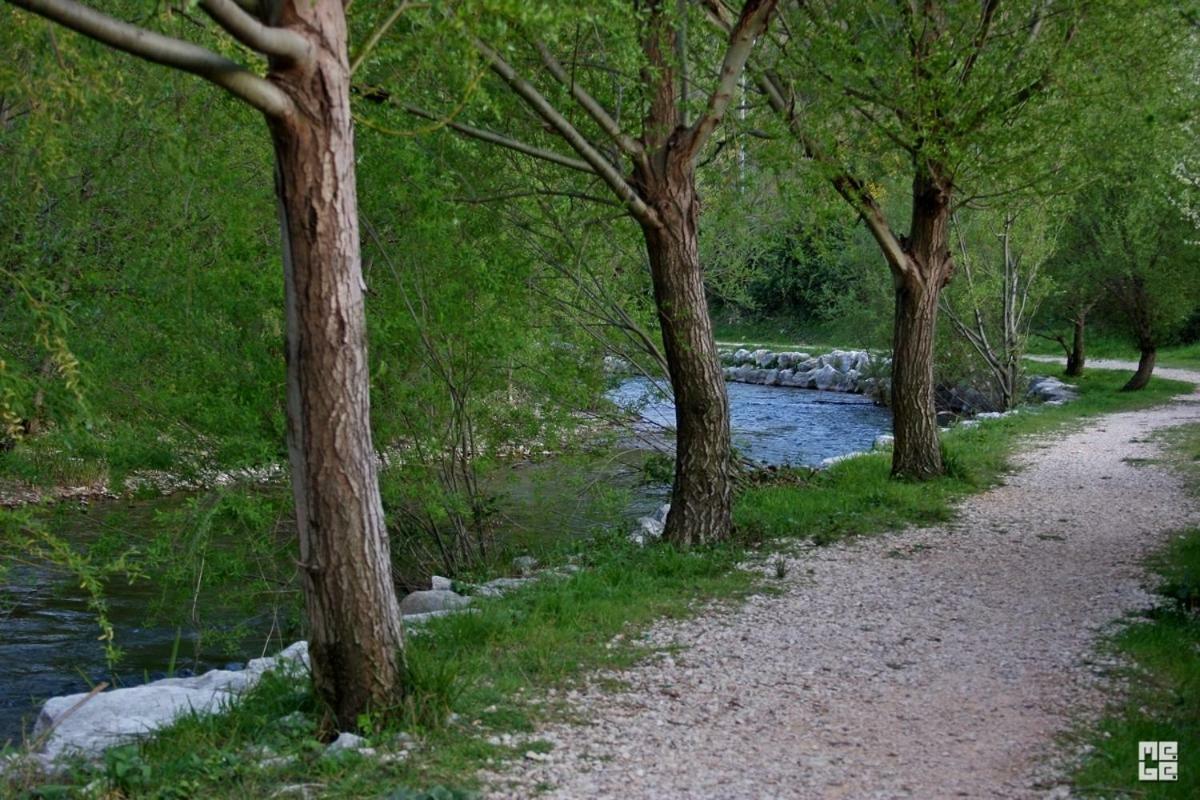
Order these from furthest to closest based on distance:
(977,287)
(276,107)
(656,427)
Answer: (977,287), (656,427), (276,107)

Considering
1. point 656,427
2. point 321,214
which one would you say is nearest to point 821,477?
point 656,427

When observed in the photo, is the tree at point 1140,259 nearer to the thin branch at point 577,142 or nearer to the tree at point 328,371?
the thin branch at point 577,142

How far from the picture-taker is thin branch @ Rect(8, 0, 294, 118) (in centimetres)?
425

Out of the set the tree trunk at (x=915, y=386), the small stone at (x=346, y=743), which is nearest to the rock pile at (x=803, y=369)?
the tree trunk at (x=915, y=386)

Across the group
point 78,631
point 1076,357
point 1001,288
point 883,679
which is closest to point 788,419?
point 1001,288

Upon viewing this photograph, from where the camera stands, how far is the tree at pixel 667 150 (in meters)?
8.97

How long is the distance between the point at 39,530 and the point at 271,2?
112 inches

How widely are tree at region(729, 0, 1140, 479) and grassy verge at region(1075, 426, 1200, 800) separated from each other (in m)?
4.48

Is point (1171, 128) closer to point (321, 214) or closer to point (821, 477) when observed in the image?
point (821, 477)

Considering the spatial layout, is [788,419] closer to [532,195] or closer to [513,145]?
[532,195]

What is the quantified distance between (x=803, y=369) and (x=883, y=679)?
28125 mm

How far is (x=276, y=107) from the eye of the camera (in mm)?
4961

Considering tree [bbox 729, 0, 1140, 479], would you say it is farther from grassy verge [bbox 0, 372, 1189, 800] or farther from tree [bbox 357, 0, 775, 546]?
grassy verge [bbox 0, 372, 1189, 800]

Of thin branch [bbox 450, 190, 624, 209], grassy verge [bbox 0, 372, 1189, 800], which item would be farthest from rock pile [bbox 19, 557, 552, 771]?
thin branch [bbox 450, 190, 624, 209]
